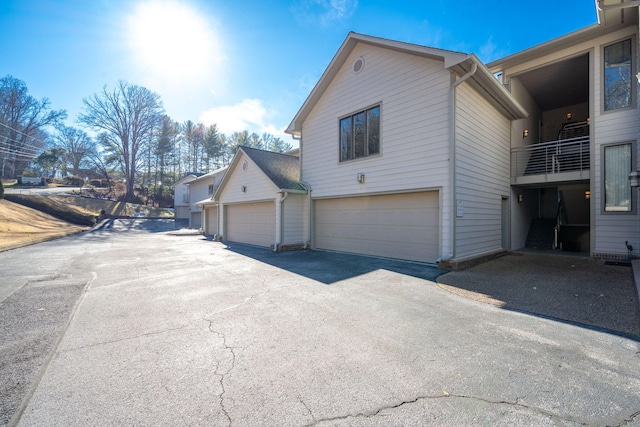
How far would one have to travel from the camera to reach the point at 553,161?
358 inches

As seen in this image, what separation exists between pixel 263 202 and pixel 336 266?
231 inches

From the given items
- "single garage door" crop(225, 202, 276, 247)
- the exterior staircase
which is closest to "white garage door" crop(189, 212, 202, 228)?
"single garage door" crop(225, 202, 276, 247)

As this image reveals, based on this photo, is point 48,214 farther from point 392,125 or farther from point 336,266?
point 392,125

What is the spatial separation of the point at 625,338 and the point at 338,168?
26.1 ft

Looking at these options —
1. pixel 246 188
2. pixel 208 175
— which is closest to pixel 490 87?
pixel 246 188

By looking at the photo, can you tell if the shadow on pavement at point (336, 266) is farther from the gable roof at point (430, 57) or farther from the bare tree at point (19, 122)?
the bare tree at point (19, 122)

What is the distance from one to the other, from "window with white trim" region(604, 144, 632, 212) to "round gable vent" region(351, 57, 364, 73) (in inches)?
303

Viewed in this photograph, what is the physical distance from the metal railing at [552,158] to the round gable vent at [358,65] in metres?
6.31

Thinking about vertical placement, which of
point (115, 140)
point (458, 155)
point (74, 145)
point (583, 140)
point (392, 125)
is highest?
point (74, 145)

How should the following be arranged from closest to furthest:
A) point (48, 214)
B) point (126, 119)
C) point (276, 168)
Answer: point (276, 168) → point (48, 214) → point (126, 119)

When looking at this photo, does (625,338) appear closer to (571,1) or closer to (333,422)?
(333,422)

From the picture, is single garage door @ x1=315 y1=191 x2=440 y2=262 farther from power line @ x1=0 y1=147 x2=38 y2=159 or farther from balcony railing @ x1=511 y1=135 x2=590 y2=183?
power line @ x1=0 y1=147 x2=38 y2=159

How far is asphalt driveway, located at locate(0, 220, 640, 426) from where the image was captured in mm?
2005

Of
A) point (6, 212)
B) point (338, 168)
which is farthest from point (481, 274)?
point (6, 212)
